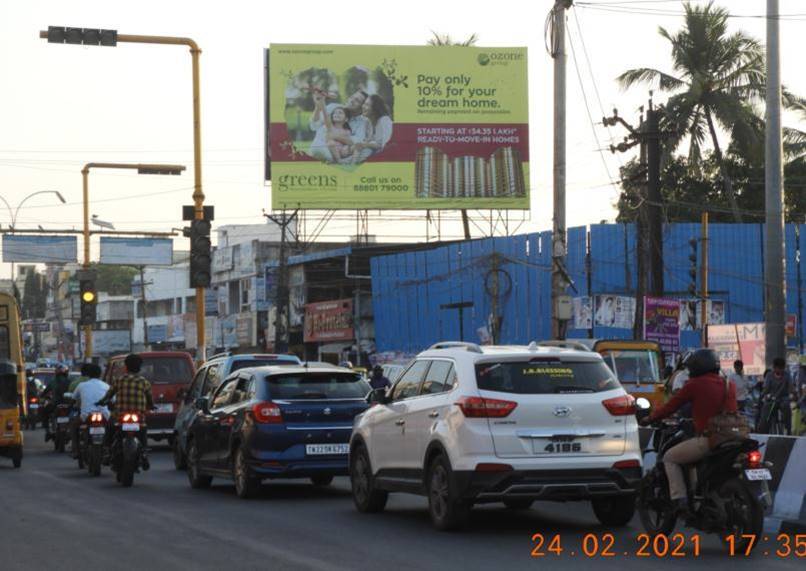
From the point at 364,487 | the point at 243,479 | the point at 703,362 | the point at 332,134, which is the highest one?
the point at 332,134

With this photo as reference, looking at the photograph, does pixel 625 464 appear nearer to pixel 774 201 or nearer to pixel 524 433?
pixel 524 433

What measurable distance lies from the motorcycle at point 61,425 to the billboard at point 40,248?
1091 inches

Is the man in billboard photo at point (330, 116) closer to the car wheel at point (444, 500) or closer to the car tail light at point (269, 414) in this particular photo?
the car tail light at point (269, 414)

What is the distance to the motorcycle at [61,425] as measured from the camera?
27625mm

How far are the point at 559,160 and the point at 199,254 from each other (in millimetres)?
7052

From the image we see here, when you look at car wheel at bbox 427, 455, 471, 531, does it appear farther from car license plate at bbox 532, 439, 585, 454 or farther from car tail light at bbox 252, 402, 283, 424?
car tail light at bbox 252, 402, 283, 424

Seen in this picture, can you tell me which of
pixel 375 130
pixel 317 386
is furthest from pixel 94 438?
pixel 375 130

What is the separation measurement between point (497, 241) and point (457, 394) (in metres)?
41.9

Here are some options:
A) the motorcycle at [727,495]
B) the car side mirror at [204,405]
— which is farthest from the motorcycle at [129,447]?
the motorcycle at [727,495]

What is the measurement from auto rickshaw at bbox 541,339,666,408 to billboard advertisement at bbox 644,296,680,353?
1.81 ft

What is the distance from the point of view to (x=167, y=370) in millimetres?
29062

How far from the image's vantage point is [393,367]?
36625 millimetres

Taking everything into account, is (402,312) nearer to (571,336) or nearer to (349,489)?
(571,336)

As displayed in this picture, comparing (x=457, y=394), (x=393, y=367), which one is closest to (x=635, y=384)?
(x=393, y=367)
